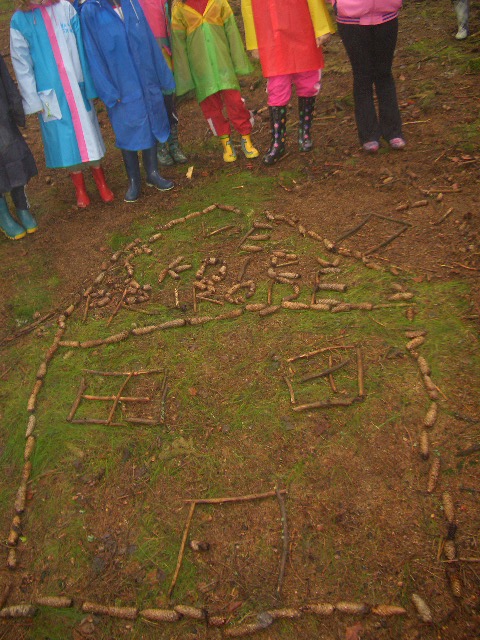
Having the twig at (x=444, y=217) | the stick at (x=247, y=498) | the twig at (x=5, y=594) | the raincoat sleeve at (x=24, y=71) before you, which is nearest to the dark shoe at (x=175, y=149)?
the raincoat sleeve at (x=24, y=71)

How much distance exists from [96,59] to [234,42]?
162 cm

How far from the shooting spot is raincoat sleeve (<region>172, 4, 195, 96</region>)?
5.87m

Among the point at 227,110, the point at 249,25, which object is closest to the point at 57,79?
the point at 227,110

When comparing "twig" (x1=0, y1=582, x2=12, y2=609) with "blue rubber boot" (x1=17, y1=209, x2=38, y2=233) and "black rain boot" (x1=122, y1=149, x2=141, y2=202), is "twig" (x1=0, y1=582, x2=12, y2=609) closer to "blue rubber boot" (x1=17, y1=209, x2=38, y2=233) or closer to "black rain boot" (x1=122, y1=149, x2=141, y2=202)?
"blue rubber boot" (x1=17, y1=209, x2=38, y2=233)

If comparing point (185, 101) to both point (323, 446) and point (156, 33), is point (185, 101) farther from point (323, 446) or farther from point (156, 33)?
point (323, 446)

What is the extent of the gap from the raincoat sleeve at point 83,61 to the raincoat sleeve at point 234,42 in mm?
1628

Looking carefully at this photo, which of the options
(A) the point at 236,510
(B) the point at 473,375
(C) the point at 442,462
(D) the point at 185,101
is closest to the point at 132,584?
(A) the point at 236,510

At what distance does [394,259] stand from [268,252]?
3.87 feet

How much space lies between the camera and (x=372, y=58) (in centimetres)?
540

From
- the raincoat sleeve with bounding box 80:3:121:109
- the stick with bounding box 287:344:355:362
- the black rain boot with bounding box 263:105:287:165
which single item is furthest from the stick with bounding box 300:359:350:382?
the raincoat sleeve with bounding box 80:3:121:109

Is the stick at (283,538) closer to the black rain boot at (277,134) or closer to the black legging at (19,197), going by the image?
the black rain boot at (277,134)

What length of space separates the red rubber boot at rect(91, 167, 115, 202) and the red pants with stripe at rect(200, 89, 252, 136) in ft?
4.87

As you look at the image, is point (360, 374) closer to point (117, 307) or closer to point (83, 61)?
point (117, 307)

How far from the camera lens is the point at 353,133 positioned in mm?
6598
